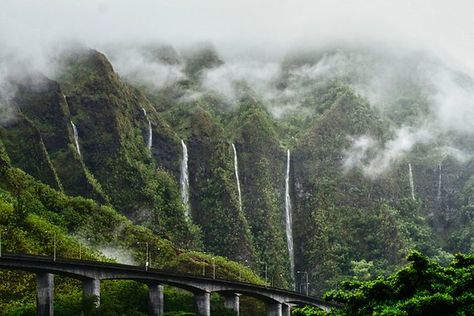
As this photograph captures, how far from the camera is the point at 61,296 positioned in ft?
392

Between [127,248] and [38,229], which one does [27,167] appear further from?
[38,229]

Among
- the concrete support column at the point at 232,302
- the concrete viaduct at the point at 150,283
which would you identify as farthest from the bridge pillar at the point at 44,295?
the concrete support column at the point at 232,302

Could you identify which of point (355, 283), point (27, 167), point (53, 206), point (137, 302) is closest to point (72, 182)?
point (27, 167)

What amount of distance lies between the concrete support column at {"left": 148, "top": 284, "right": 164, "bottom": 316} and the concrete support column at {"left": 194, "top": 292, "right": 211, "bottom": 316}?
8264 millimetres

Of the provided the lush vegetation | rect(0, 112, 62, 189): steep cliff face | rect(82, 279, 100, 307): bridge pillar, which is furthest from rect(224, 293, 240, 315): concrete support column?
the lush vegetation

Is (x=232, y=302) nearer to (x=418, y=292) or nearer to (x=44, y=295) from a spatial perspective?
(x=44, y=295)

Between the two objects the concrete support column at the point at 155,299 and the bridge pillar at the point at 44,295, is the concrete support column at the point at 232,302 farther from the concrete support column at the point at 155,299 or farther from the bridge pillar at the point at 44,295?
the bridge pillar at the point at 44,295

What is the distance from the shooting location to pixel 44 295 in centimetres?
9656

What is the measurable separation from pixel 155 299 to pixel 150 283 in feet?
8.82

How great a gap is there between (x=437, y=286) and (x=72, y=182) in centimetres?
16506

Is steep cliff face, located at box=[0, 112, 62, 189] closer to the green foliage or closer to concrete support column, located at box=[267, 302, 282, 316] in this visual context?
concrete support column, located at box=[267, 302, 282, 316]

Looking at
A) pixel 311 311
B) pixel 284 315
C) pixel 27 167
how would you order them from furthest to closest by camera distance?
pixel 27 167 → pixel 284 315 → pixel 311 311

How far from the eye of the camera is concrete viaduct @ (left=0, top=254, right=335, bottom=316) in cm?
9556

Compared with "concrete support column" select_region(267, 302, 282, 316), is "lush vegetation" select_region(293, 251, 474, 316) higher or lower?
lower
